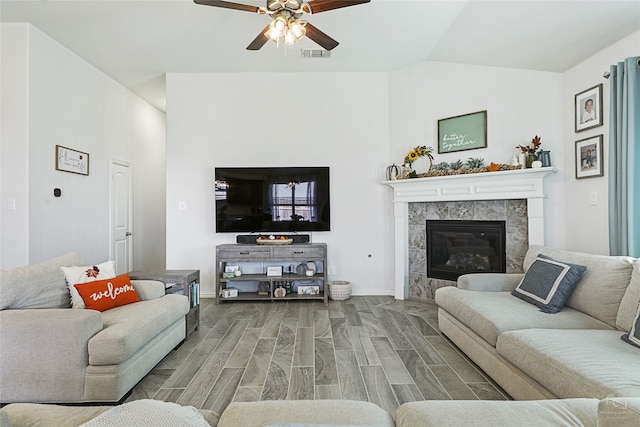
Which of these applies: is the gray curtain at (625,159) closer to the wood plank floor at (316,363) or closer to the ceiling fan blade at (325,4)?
the wood plank floor at (316,363)

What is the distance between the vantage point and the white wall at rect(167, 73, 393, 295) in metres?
4.61

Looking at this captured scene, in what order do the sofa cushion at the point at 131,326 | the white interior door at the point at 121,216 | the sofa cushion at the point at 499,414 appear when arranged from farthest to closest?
the white interior door at the point at 121,216 → the sofa cushion at the point at 131,326 → the sofa cushion at the point at 499,414

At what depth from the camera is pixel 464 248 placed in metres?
4.11

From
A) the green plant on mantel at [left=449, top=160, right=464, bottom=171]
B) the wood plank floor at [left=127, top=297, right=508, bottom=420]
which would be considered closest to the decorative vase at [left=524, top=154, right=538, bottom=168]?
the green plant on mantel at [left=449, top=160, right=464, bottom=171]

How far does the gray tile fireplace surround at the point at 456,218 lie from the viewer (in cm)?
371

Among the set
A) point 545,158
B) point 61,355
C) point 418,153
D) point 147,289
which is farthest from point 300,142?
point 61,355

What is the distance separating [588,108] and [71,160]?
5589mm

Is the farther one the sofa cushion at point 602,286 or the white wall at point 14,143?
the white wall at point 14,143

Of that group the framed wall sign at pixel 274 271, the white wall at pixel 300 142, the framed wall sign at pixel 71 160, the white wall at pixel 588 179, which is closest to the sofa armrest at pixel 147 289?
the framed wall sign at pixel 274 271

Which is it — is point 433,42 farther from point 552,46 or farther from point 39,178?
point 39,178

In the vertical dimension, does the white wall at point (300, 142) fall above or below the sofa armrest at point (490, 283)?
above

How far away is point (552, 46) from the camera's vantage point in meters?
3.20

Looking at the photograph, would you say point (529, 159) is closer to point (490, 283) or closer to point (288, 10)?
point (490, 283)

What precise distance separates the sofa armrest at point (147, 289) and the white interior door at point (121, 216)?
2.46m
